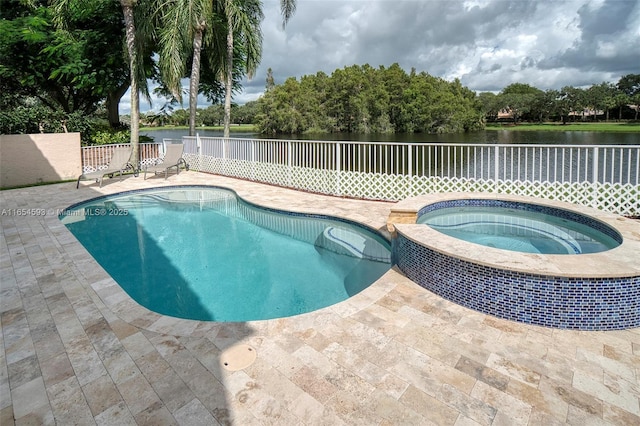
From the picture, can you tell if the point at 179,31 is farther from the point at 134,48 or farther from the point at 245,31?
the point at 245,31

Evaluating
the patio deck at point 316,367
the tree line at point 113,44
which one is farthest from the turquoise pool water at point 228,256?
the tree line at point 113,44

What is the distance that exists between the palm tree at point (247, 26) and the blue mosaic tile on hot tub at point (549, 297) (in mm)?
11188

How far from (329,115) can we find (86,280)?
1680 inches

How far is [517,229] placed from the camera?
5281 mm

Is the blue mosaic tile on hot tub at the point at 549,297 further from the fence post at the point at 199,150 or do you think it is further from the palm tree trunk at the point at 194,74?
the palm tree trunk at the point at 194,74

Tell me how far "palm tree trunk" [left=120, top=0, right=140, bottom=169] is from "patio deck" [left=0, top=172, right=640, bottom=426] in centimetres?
930

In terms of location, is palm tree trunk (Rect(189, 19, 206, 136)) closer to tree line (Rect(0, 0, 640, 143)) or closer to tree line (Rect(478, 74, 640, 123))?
tree line (Rect(0, 0, 640, 143))

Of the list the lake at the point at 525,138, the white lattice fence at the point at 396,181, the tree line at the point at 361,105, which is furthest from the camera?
the tree line at the point at 361,105

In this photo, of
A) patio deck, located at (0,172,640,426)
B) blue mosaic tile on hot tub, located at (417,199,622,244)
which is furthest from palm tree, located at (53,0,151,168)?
blue mosaic tile on hot tub, located at (417,199,622,244)

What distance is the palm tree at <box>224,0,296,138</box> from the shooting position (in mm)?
12000

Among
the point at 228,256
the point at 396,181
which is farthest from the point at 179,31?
the point at 228,256

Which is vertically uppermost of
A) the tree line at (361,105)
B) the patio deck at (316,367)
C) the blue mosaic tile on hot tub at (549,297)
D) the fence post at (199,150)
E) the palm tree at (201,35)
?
the tree line at (361,105)

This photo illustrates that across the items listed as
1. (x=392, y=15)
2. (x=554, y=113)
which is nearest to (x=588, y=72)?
(x=554, y=113)

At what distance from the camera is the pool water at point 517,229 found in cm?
446
